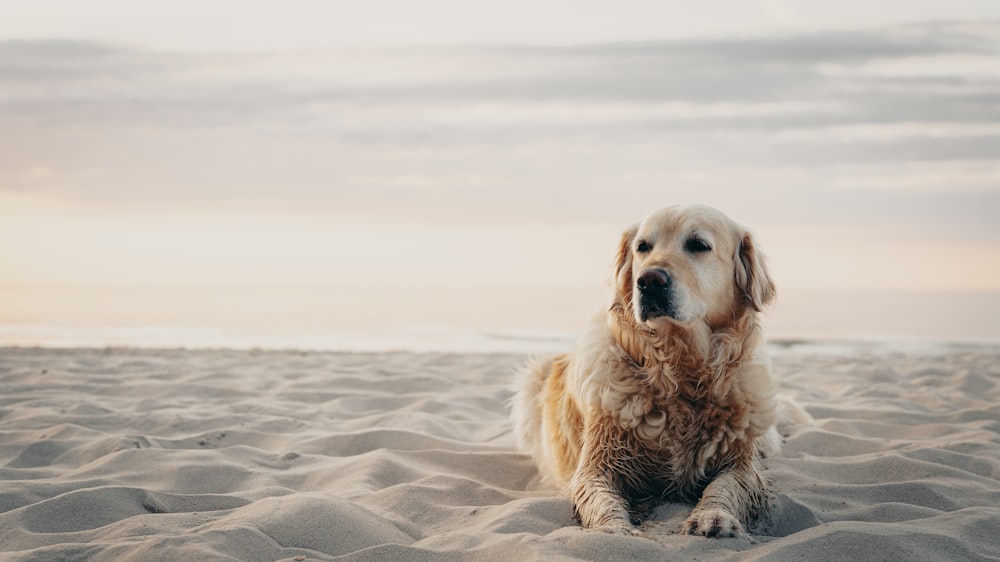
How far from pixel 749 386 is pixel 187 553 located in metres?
2.39

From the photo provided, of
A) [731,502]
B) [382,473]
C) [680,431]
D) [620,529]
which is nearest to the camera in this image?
[620,529]

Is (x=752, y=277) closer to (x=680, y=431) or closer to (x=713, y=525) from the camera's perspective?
(x=680, y=431)

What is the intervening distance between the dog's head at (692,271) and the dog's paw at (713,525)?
2.72 ft

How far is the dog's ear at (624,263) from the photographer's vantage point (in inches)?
152

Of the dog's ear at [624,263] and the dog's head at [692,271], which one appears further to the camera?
the dog's ear at [624,263]

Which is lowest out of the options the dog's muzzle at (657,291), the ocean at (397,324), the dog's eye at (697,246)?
the ocean at (397,324)

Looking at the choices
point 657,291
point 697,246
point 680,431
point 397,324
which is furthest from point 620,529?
A: point 397,324

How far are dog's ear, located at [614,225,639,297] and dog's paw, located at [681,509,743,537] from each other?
3.67 feet

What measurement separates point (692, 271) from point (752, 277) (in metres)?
0.35

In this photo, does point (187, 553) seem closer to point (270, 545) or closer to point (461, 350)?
point (270, 545)

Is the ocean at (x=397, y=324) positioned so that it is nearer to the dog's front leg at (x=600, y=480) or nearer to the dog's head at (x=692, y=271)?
the dog's head at (x=692, y=271)

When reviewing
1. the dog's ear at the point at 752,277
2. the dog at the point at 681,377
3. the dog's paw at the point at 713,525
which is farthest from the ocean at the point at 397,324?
the dog's paw at the point at 713,525

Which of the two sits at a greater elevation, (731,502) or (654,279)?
(654,279)

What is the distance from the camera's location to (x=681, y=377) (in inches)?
141
